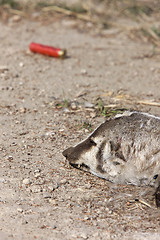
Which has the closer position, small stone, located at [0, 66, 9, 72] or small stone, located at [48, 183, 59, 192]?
small stone, located at [48, 183, 59, 192]

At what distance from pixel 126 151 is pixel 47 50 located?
3.48 metres

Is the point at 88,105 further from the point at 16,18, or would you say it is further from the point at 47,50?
the point at 16,18

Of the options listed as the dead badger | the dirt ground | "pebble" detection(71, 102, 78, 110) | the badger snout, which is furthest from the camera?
"pebble" detection(71, 102, 78, 110)

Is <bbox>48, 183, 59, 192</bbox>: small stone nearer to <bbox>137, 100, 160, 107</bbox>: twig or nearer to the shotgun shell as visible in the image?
<bbox>137, 100, 160, 107</bbox>: twig

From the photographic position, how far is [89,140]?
3.86m

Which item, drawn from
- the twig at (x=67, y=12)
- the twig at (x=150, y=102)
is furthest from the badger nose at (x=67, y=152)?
the twig at (x=67, y=12)

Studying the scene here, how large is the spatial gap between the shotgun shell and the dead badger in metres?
3.13

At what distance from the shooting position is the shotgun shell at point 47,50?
6781 mm

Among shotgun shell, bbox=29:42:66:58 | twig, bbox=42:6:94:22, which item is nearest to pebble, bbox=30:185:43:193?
shotgun shell, bbox=29:42:66:58

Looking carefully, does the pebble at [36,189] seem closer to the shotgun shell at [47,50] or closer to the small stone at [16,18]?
the shotgun shell at [47,50]

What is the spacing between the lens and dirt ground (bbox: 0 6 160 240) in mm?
3375

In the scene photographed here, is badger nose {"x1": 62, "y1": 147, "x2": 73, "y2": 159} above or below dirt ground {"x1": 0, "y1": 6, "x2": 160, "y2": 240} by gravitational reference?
above

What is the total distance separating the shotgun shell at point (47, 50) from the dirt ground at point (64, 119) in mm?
96

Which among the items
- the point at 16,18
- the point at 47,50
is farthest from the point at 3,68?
the point at 16,18
